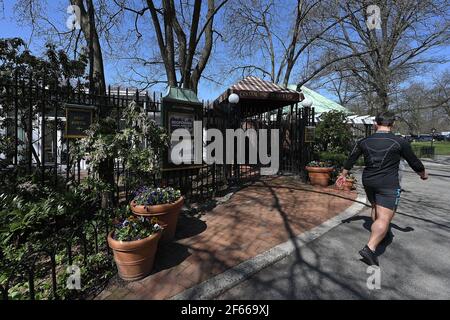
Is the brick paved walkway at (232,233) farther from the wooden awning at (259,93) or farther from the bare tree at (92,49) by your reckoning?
the bare tree at (92,49)

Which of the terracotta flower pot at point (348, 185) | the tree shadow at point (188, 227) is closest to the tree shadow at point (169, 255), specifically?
the tree shadow at point (188, 227)

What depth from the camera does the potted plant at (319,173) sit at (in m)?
7.44

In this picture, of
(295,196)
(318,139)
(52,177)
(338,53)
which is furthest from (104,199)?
(338,53)

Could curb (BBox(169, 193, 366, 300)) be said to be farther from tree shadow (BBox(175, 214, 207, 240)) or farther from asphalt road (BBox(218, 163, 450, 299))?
tree shadow (BBox(175, 214, 207, 240))

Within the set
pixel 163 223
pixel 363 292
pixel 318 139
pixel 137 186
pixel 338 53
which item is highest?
pixel 338 53

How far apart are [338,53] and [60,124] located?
631 inches

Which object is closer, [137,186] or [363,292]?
[363,292]

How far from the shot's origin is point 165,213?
141 inches

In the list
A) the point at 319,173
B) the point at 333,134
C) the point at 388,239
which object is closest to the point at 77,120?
the point at 388,239

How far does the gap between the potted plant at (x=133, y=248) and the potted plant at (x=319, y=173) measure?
5639 millimetres

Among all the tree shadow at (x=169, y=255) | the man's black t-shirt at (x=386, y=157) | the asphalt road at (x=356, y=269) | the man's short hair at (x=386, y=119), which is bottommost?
the asphalt road at (x=356, y=269)

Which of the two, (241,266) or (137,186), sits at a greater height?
(137,186)

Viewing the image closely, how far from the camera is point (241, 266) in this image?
3.09 m

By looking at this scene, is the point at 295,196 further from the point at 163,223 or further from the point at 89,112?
the point at 89,112
